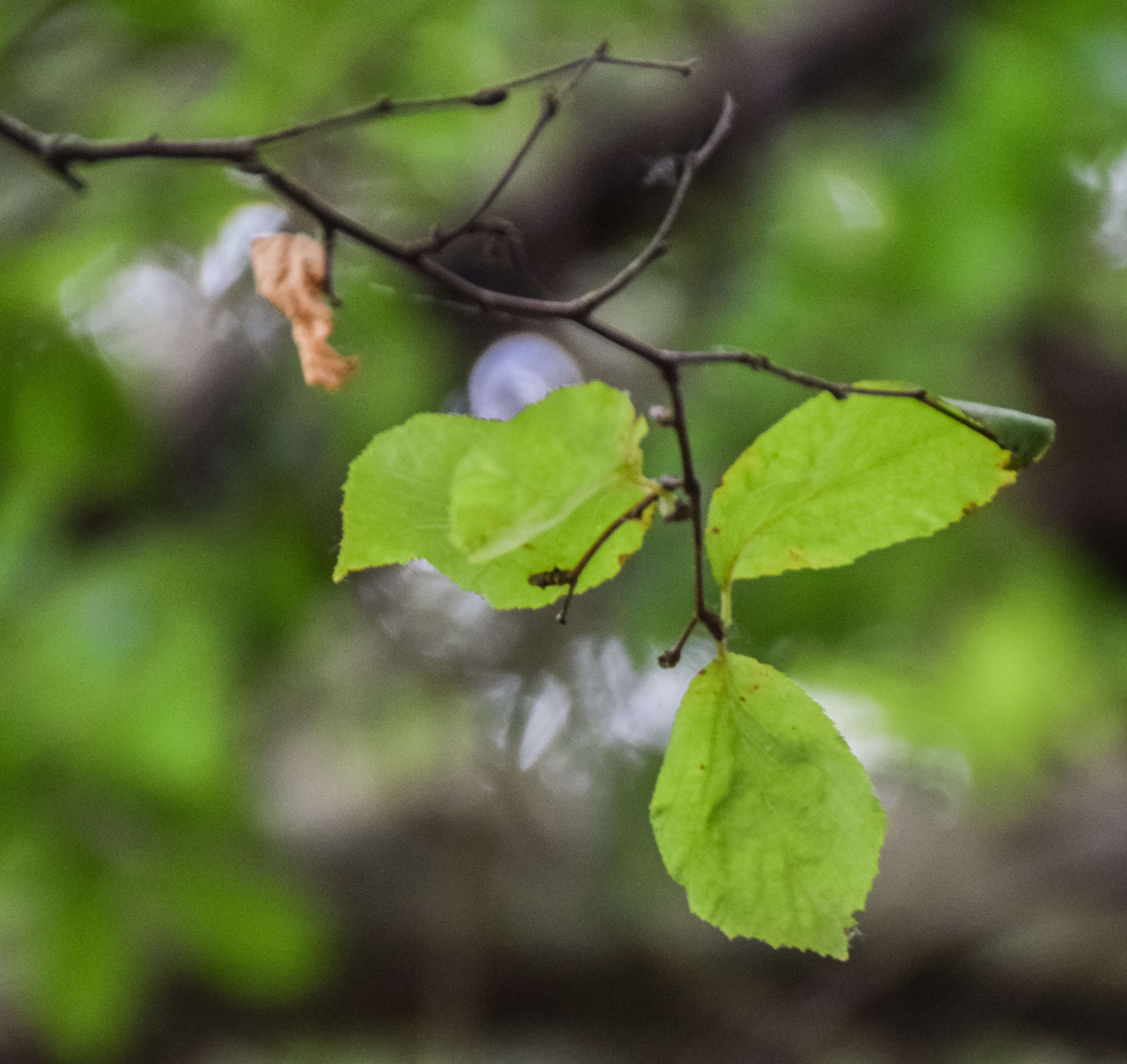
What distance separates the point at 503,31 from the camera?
2.64 feet

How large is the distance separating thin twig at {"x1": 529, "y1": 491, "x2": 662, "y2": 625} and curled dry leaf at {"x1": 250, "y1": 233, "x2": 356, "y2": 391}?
3.1 inches

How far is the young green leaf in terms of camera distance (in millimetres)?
180

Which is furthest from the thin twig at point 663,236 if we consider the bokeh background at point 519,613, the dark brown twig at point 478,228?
the bokeh background at point 519,613

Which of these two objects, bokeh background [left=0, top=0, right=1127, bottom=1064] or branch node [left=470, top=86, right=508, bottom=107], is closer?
branch node [left=470, top=86, right=508, bottom=107]

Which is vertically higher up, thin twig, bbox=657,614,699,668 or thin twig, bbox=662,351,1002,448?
thin twig, bbox=662,351,1002,448

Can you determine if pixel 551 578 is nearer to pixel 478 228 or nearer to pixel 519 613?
pixel 478 228

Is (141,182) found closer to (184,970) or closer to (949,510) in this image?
(949,510)

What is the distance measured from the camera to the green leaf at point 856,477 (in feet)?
0.67

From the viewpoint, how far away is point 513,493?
184 millimetres

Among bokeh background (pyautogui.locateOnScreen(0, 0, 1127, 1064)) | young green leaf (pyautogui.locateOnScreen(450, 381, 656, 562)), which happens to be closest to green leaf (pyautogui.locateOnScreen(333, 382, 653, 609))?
young green leaf (pyautogui.locateOnScreen(450, 381, 656, 562))

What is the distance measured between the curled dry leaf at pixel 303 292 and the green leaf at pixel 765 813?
0.42 ft

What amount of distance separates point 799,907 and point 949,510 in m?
0.10

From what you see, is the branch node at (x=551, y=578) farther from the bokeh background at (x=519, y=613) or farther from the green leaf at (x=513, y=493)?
the bokeh background at (x=519, y=613)

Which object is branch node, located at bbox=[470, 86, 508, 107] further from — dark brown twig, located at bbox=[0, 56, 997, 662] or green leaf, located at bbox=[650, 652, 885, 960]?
green leaf, located at bbox=[650, 652, 885, 960]
